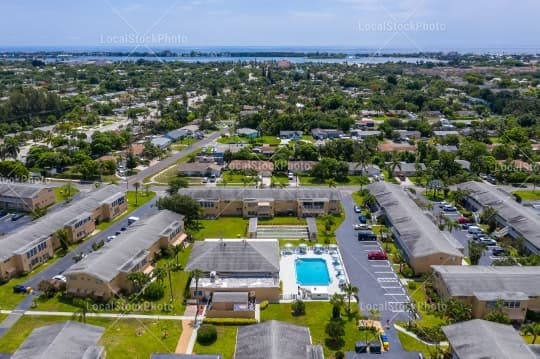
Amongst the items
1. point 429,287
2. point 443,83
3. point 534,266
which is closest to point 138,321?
point 429,287

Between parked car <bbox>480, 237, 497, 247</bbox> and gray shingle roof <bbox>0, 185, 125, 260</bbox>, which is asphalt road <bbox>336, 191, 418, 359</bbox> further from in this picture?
gray shingle roof <bbox>0, 185, 125, 260</bbox>

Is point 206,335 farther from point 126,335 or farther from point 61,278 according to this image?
point 61,278

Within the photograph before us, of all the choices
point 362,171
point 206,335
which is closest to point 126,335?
point 206,335

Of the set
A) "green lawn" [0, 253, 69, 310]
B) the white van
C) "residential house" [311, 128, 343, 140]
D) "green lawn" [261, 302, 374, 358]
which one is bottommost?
"green lawn" [0, 253, 69, 310]

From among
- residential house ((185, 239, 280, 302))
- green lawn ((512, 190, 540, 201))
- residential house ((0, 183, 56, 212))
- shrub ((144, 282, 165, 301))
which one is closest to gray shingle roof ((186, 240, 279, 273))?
residential house ((185, 239, 280, 302))

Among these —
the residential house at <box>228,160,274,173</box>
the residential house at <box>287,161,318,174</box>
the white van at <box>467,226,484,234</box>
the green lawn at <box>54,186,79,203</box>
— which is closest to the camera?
the white van at <box>467,226,484,234</box>

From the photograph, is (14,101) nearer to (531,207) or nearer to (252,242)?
(252,242)

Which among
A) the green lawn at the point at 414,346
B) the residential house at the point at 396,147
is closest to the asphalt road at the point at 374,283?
the green lawn at the point at 414,346
